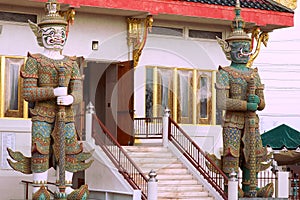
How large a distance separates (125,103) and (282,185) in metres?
4.55

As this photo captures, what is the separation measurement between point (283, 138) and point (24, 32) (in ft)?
32.7

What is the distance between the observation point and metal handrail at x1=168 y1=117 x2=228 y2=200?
2212 centimetres

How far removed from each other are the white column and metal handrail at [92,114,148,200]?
124 inches

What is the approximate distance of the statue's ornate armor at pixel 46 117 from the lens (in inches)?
766

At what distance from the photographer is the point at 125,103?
24.5 m

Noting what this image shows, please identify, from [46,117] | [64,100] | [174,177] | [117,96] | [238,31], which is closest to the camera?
[64,100]

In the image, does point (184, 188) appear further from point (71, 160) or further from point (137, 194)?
point (71, 160)

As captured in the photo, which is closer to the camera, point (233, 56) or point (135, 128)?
point (233, 56)

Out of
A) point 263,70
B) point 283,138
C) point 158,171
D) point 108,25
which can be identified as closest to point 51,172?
point 158,171

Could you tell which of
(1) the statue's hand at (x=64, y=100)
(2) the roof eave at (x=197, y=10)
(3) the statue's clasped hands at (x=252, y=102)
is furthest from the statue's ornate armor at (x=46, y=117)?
(3) the statue's clasped hands at (x=252, y=102)

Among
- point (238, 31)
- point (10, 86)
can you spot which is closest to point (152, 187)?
point (238, 31)

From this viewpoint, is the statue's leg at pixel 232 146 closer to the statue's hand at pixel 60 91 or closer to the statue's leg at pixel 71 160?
the statue's leg at pixel 71 160

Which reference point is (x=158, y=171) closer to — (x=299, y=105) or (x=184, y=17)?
(x=184, y=17)

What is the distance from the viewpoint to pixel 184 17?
24.9 m
